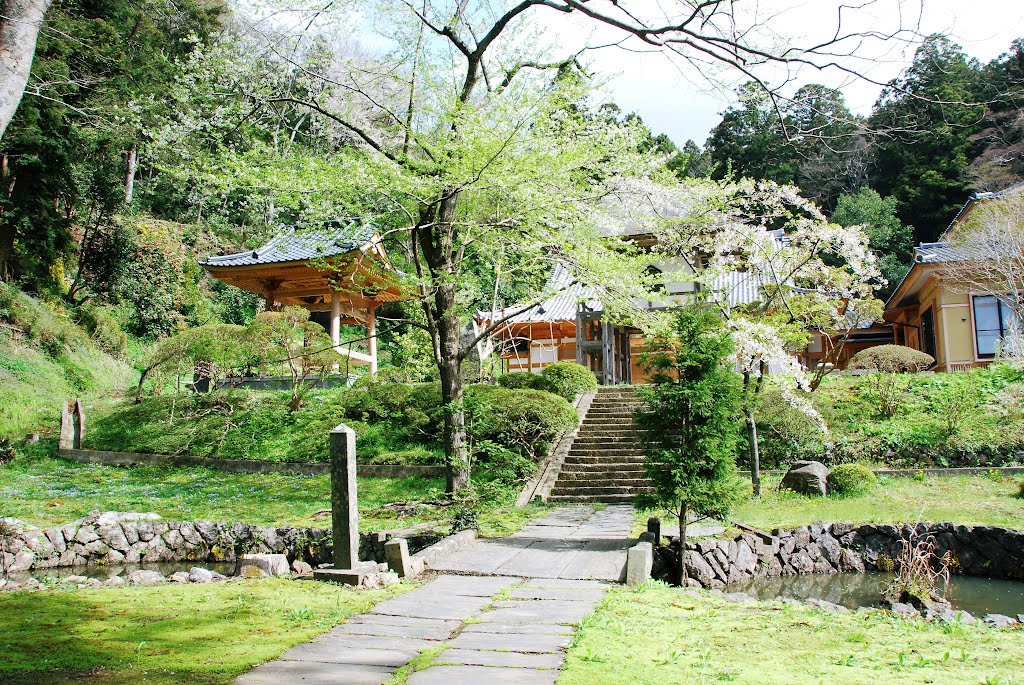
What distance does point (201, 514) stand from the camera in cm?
1127

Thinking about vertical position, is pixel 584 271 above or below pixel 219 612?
above

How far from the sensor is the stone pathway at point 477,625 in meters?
3.48

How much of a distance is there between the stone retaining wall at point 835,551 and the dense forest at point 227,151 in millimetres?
5011

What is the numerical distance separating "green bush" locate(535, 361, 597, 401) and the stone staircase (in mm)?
514

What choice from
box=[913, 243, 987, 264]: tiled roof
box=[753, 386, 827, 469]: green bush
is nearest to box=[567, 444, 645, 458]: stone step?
box=[753, 386, 827, 469]: green bush

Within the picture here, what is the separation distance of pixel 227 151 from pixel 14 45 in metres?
5.87

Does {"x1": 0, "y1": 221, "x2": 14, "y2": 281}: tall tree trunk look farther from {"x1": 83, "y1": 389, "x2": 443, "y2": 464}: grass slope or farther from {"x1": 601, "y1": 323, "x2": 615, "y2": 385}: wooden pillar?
{"x1": 601, "y1": 323, "x2": 615, "y2": 385}: wooden pillar

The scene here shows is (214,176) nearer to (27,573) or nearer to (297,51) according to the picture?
(297,51)

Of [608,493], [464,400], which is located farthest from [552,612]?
[608,493]

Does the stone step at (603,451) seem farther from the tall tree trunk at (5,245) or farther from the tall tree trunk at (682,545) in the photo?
the tall tree trunk at (5,245)

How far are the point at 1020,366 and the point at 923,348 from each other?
805 centimetres

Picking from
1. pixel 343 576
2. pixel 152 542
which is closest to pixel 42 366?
pixel 152 542

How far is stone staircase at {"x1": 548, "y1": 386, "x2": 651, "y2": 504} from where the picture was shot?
12578 millimetres

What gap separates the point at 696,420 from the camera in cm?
753
